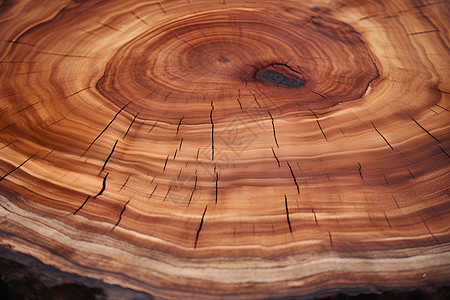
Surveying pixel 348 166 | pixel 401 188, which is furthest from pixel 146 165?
pixel 401 188

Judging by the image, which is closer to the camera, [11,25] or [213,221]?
[213,221]

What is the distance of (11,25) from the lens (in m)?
1.23

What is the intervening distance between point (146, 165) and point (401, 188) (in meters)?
0.59

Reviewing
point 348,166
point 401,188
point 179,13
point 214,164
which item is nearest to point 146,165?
point 214,164

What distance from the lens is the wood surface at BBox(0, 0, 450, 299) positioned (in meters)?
0.72

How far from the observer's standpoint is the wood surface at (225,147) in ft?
2.35

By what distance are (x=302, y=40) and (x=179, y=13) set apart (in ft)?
1.49

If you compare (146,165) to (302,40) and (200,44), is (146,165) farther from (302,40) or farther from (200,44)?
(302,40)

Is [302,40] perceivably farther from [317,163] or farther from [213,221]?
[213,221]

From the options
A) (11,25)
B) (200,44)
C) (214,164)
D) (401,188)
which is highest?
(11,25)

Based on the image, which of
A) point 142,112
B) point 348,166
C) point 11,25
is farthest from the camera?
point 11,25

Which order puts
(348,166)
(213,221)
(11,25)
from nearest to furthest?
1. (213,221)
2. (348,166)
3. (11,25)

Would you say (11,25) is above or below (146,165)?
above

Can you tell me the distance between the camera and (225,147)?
2.99 feet
